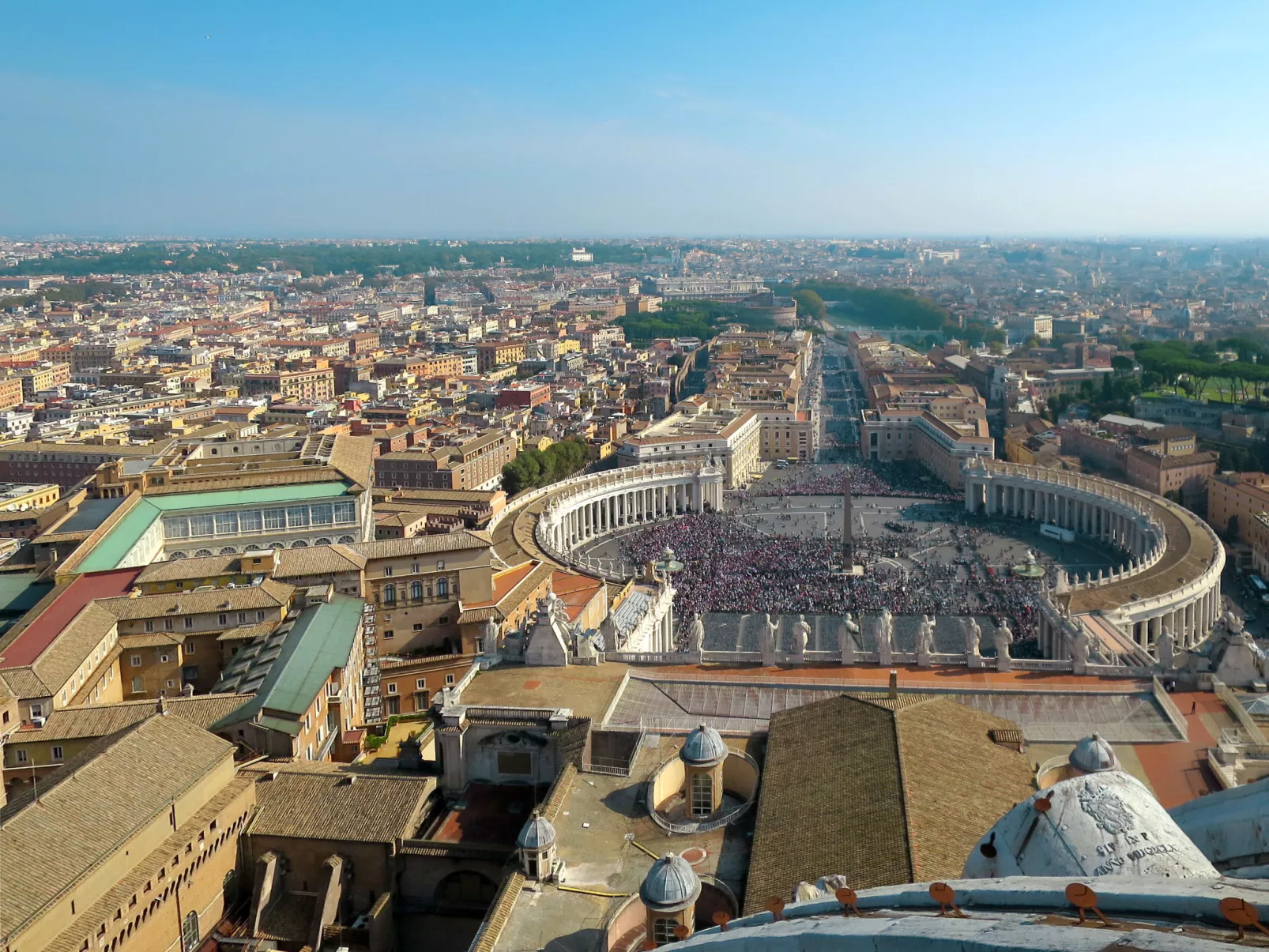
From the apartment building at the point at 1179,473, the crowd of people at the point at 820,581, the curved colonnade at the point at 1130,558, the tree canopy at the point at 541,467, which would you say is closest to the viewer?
the curved colonnade at the point at 1130,558

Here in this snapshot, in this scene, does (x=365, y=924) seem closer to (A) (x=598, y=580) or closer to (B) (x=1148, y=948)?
(B) (x=1148, y=948)

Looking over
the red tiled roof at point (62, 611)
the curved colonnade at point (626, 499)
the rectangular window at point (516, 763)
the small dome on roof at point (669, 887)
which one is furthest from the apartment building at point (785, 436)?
the small dome on roof at point (669, 887)

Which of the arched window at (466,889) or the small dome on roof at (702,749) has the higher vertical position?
the small dome on roof at (702,749)

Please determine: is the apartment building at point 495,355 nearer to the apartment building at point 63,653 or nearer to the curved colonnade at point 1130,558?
the curved colonnade at point 1130,558

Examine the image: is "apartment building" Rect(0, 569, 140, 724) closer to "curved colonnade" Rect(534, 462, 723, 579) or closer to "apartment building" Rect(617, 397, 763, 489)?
"curved colonnade" Rect(534, 462, 723, 579)

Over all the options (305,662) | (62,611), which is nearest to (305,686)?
(305,662)

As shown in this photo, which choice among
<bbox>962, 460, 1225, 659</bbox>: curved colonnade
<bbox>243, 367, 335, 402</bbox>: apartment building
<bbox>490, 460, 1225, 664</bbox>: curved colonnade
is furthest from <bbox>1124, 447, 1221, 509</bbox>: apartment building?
<bbox>243, 367, 335, 402</bbox>: apartment building

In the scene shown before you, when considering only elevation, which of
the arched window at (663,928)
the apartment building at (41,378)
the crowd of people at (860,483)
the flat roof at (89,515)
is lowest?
the crowd of people at (860,483)

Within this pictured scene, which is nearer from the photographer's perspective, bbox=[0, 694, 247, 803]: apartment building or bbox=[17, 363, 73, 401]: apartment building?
bbox=[0, 694, 247, 803]: apartment building
